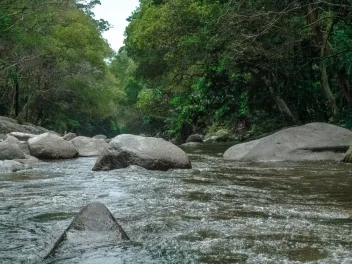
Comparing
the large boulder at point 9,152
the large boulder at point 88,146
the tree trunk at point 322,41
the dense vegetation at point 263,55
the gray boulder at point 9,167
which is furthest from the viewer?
the large boulder at point 88,146

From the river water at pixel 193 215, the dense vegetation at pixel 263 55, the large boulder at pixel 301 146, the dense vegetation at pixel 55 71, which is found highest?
the dense vegetation at pixel 55 71

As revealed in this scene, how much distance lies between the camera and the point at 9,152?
9.77 m

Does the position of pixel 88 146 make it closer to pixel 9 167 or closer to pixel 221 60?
pixel 221 60

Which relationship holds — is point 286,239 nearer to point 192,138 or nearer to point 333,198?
point 333,198

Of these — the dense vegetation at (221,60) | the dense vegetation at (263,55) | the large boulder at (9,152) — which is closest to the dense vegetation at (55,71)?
the dense vegetation at (221,60)

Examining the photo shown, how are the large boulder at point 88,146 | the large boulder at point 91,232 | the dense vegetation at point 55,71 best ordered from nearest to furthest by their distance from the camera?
the large boulder at point 91,232 → the large boulder at point 88,146 → the dense vegetation at point 55,71

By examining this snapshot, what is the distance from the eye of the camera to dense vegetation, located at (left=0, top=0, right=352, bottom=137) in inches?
460

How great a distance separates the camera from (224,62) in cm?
1264

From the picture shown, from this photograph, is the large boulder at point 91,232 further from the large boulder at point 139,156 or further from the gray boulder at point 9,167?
the gray boulder at point 9,167

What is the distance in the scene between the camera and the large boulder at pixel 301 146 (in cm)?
912

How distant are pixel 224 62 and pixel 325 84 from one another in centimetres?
279

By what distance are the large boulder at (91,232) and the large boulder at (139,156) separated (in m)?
4.41

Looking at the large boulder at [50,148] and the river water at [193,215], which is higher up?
the large boulder at [50,148]

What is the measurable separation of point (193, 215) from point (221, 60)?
32.8ft
